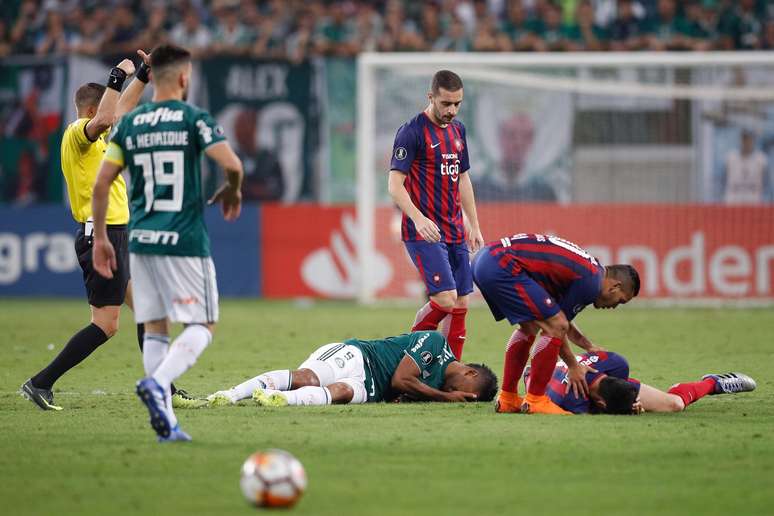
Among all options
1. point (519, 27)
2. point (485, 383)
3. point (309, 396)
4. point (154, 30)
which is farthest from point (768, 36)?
point (309, 396)

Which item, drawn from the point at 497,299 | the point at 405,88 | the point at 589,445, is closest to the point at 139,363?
the point at 497,299

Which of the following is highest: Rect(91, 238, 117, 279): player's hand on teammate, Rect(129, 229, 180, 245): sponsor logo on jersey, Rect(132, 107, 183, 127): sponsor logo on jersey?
Rect(132, 107, 183, 127): sponsor logo on jersey

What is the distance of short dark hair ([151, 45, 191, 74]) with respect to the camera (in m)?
7.14

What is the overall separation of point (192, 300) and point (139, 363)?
17.3ft

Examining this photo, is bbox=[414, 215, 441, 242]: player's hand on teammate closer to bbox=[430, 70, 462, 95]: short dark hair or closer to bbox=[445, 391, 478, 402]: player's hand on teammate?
bbox=[430, 70, 462, 95]: short dark hair

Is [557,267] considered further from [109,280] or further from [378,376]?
[109,280]

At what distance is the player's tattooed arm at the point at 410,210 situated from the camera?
995 centimetres

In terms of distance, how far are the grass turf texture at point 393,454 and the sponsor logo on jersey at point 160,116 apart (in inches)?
73.2

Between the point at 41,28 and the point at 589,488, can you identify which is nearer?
the point at 589,488

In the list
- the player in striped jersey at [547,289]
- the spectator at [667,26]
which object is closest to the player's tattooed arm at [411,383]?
the player in striped jersey at [547,289]

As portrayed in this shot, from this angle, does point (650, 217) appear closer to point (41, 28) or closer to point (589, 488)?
point (41, 28)

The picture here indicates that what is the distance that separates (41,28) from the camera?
23.2m

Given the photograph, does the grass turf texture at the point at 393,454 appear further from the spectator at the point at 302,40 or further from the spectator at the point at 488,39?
the spectator at the point at 488,39

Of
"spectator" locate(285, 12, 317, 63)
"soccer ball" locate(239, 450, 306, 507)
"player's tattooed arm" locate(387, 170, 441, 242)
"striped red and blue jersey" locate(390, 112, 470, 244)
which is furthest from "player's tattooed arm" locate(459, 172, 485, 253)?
"spectator" locate(285, 12, 317, 63)
